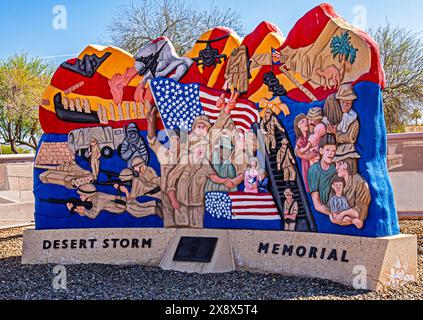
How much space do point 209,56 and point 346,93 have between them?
226 cm

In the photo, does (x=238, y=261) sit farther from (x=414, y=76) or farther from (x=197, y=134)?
(x=414, y=76)

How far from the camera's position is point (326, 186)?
7359 mm

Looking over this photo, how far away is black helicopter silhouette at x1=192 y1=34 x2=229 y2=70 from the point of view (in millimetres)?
8430

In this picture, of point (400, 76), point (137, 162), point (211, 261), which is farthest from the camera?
point (400, 76)

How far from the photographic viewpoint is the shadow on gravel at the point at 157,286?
6777 mm

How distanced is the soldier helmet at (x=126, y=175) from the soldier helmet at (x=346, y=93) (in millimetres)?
3396

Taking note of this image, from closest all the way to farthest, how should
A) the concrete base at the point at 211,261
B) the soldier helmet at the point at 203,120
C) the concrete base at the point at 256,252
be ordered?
the concrete base at the point at 256,252
the concrete base at the point at 211,261
the soldier helmet at the point at 203,120

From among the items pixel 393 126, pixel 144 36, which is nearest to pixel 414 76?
pixel 393 126

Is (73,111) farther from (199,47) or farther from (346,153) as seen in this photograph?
(346,153)

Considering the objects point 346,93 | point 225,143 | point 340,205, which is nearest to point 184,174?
point 225,143

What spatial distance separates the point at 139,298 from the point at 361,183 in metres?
3.03

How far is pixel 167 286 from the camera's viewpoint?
23.9ft

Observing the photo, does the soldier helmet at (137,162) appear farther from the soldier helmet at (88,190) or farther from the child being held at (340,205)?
the child being held at (340,205)

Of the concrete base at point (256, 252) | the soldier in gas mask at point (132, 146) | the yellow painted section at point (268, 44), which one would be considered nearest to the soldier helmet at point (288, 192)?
the concrete base at point (256, 252)
